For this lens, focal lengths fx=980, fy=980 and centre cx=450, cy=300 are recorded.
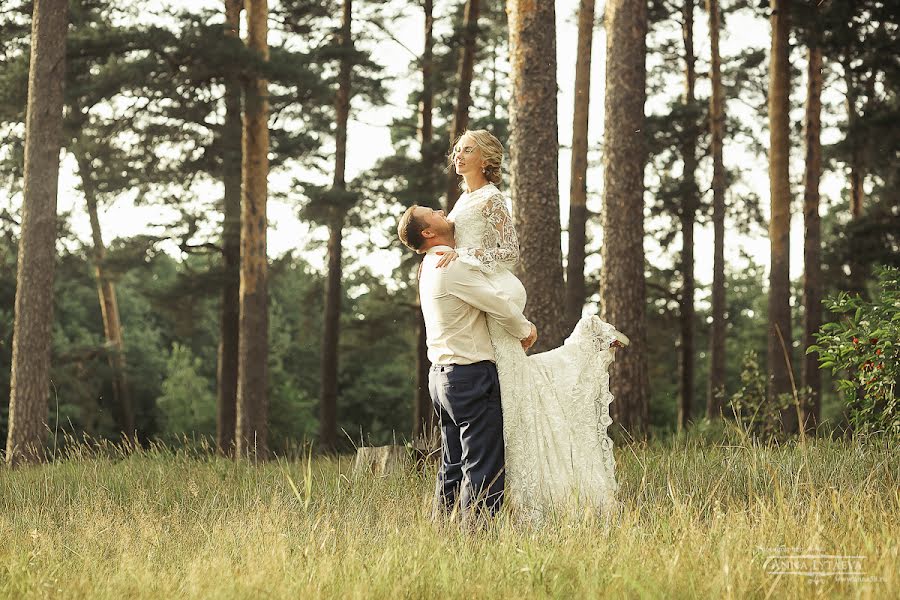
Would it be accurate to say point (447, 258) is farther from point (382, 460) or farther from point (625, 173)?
point (625, 173)

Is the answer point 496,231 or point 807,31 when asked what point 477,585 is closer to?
point 496,231

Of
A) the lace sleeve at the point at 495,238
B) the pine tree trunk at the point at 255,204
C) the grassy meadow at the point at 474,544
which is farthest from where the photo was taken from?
the pine tree trunk at the point at 255,204

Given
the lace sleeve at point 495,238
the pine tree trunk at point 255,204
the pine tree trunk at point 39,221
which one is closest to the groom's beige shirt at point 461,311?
the lace sleeve at point 495,238

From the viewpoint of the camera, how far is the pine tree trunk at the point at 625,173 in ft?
35.7

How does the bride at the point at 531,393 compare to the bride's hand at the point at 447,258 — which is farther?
the bride at the point at 531,393

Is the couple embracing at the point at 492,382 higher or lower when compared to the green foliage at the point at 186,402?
higher

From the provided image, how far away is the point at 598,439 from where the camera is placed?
562 centimetres

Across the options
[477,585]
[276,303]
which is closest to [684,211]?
[477,585]

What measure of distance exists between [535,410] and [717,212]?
16.4 m

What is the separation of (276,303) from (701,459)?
1476 inches

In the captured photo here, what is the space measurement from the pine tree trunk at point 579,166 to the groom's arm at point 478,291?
13777 millimetres

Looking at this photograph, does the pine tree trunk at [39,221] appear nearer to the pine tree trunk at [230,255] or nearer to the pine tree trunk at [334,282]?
the pine tree trunk at [230,255]

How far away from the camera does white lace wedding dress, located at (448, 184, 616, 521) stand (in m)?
5.39

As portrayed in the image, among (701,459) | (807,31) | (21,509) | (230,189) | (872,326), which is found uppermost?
(807,31)
